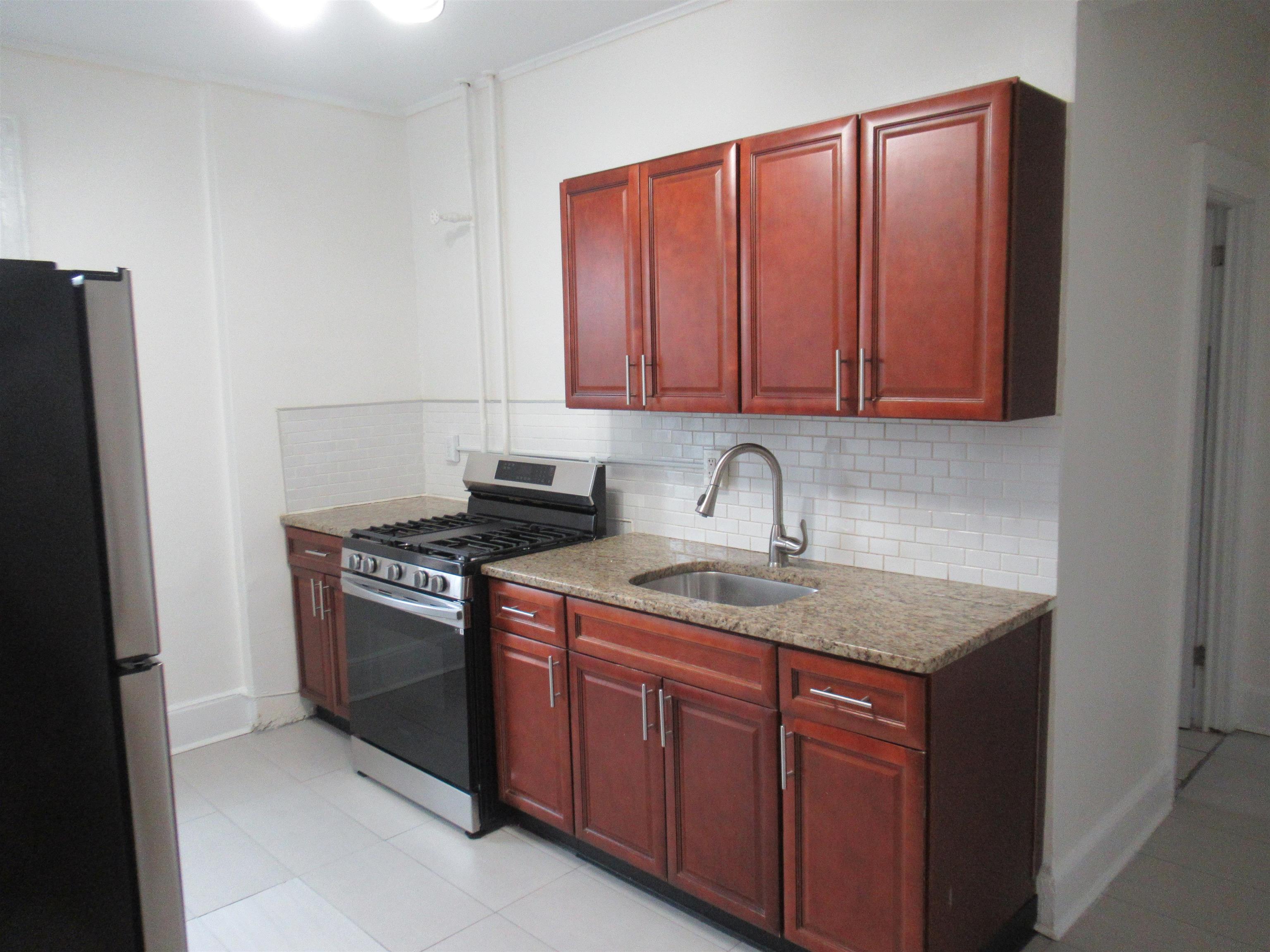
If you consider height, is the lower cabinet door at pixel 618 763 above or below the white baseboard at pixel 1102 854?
above

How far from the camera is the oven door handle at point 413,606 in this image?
2.90m

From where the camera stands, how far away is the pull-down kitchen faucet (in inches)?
106

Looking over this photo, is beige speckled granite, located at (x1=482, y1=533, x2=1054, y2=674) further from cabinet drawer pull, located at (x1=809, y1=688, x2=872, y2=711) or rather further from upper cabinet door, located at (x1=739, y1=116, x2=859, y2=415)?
upper cabinet door, located at (x1=739, y1=116, x2=859, y2=415)

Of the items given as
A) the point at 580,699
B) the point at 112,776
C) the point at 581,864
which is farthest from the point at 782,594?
the point at 112,776

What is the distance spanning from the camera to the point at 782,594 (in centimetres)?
273

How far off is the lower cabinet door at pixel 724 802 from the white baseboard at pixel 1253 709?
8.25 ft

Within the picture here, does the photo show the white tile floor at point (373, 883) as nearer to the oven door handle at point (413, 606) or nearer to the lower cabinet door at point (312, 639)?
the lower cabinet door at point (312, 639)

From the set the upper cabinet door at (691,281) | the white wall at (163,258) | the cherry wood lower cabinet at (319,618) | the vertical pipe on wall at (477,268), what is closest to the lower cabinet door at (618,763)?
the upper cabinet door at (691,281)

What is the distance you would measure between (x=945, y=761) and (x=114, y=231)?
3.42 m

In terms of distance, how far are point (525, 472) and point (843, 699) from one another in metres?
1.90

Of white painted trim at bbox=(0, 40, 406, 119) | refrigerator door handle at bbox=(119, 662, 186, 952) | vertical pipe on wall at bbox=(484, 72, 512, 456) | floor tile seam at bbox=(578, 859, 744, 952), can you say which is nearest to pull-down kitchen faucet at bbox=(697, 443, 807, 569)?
floor tile seam at bbox=(578, 859, 744, 952)

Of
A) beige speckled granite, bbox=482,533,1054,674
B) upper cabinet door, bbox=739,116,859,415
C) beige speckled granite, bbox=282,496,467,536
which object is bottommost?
beige speckled granite, bbox=482,533,1054,674

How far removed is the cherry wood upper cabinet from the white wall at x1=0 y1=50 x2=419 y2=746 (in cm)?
264

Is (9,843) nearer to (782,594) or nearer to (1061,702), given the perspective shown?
(782,594)
